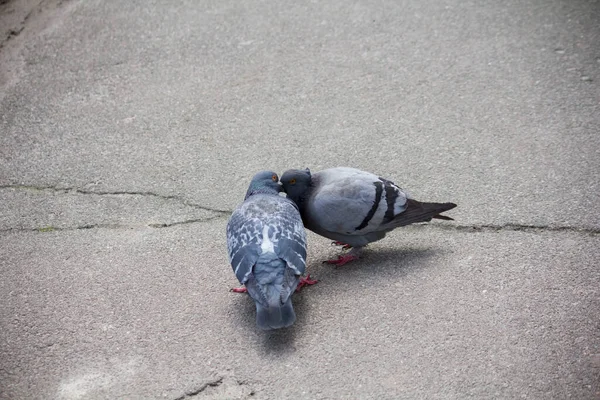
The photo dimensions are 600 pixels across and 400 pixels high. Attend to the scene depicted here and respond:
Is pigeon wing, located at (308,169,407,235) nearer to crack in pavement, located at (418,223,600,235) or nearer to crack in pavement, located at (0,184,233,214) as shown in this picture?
crack in pavement, located at (418,223,600,235)

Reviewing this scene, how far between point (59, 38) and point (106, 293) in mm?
3586

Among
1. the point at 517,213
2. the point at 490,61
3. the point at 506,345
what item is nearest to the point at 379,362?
the point at 506,345

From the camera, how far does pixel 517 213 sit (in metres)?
4.25

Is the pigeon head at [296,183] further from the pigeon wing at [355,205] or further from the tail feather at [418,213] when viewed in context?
the tail feather at [418,213]

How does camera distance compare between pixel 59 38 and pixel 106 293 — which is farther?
pixel 59 38

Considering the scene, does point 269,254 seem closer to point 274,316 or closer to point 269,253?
point 269,253

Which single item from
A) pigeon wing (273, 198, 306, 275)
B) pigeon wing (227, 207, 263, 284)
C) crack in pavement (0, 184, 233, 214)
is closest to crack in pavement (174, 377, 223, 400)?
pigeon wing (227, 207, 263, 284)

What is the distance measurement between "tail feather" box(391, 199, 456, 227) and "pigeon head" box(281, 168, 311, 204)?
1.81 ft

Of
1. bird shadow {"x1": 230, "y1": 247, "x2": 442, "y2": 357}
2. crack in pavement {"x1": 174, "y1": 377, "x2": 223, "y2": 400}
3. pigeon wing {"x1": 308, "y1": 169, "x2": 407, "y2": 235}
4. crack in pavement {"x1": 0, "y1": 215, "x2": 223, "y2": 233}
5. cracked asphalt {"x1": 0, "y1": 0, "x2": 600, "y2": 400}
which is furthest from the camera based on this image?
crack in pavement {"x1": 0, "y1": 215, "x2": 223, "y2": 233}

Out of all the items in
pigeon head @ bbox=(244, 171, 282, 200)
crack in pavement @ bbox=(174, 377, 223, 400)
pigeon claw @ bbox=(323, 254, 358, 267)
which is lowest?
pigeon claw @ bbox=(323, 254, 358, 267)

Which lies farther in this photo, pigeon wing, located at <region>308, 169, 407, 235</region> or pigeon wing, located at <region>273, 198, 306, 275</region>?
pigeon wing, located at <region>308, 169, 407, 235</region>

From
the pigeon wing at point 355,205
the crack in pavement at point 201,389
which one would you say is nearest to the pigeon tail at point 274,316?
the crack in pavement at point 201,389

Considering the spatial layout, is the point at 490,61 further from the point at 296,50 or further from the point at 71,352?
the point at 71,352

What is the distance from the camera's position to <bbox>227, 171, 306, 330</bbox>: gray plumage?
3268 mm
